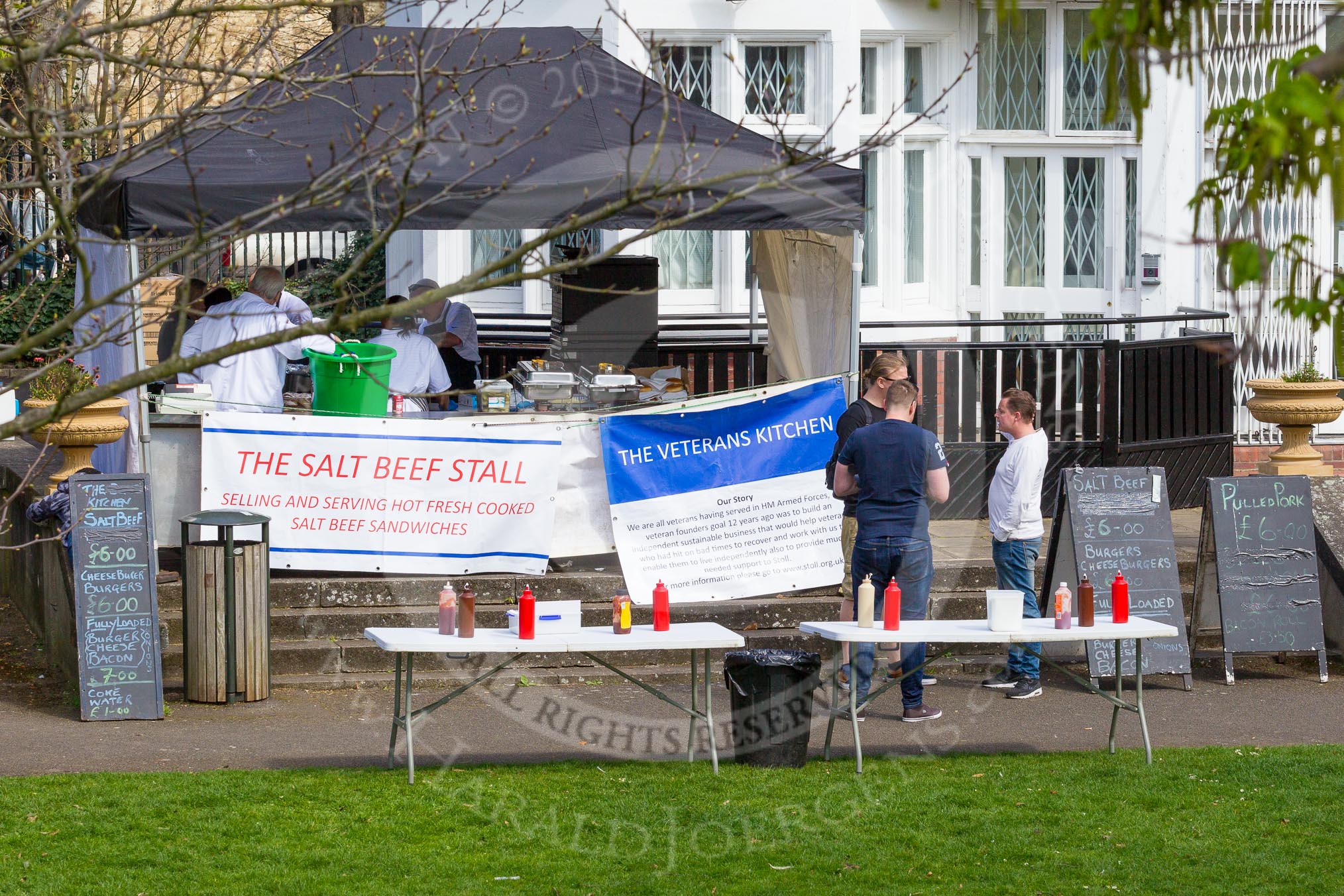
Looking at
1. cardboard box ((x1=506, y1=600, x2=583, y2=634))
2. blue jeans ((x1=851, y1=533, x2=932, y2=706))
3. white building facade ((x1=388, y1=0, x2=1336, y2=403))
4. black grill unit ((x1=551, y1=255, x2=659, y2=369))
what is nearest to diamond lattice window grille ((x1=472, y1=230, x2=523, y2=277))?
white building facade ((x1=388, y1=0, x2=1336, y2=403))

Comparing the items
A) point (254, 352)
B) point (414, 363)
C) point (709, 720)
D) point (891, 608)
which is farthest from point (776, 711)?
point (414, 363)

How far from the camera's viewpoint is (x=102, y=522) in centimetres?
924

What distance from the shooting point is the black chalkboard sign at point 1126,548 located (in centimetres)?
997

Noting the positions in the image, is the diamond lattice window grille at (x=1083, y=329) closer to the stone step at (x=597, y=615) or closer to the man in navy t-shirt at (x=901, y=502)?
the stone step at (x=597, y=615)

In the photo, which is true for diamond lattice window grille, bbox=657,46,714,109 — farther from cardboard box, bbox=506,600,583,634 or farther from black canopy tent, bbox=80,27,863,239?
cardboard box, bbox=506,600,583,634

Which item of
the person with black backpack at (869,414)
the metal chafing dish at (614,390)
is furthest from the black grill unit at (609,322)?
the person with black backpack at (869,414)

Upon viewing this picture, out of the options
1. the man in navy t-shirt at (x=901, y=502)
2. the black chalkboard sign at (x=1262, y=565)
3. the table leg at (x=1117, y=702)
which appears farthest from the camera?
the black chalkboard sign at (x=1262, y=565)

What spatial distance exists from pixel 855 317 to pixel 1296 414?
3.36 meters

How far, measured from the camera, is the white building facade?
1537 centimetres

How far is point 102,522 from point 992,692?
519 centimetres

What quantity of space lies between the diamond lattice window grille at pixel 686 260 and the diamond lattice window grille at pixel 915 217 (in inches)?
86.8

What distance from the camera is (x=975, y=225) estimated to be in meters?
16.9

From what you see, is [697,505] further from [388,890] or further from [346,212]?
[388,890]

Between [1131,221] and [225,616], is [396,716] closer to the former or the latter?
[225,616]
